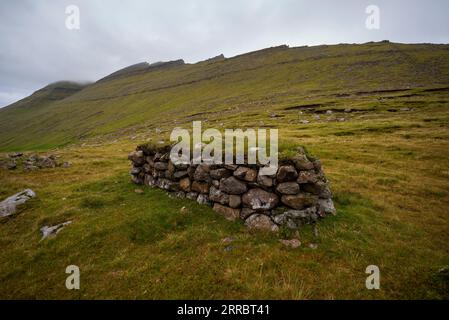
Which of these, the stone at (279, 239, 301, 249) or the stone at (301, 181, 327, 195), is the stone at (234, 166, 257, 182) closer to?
the stone at (301, 181, 327, 195)

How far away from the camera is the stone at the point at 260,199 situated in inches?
399

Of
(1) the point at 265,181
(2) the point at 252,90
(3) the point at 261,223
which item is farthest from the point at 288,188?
(2) the point at 252,90

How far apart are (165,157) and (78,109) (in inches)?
7085

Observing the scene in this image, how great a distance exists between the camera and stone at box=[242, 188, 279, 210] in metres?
10.1

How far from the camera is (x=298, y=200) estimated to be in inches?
391

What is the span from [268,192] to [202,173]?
3.71 m

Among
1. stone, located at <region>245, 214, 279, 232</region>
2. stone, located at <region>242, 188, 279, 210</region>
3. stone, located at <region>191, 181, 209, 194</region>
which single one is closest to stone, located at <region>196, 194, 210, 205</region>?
stone, located at <region>191, 181, 209, 194</region>

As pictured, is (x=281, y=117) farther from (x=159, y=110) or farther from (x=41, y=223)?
(x=159, y=110)

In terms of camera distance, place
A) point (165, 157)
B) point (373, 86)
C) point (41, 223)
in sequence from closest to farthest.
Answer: point (41, 223) < point (165, 157) < point (373, 86)

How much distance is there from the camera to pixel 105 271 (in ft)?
27.2

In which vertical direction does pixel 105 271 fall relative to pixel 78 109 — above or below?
below
